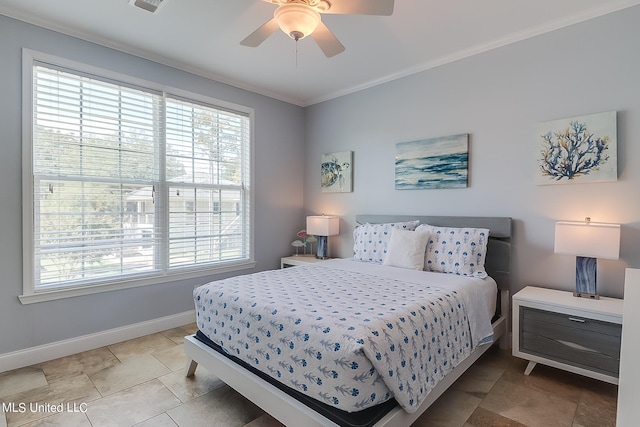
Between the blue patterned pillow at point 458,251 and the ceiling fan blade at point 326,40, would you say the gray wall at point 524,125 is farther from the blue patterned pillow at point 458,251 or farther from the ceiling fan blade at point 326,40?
the ceiling fan blade at point 326,40

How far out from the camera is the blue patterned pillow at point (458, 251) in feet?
8.96

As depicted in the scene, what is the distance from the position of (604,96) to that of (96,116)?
412 centimetres

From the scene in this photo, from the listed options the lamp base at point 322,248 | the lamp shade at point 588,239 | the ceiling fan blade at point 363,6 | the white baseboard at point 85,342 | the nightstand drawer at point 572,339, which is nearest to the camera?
the ceiling fan blade at point 363,6

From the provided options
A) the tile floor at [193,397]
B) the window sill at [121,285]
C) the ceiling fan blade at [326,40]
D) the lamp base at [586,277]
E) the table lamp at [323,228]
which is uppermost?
the ceiling fan blade at [326,40]

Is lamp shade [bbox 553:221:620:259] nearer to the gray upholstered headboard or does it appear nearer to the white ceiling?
the gray upholstered headboard

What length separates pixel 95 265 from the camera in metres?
2.91

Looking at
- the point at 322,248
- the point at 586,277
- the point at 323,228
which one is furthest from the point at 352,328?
the point at 322,248

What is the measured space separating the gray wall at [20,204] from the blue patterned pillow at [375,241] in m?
1.39

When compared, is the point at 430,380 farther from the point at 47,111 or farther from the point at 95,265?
the point at 47,111

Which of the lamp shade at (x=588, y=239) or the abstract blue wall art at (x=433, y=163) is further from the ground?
the abstract blue wall art at (x=433, y=163)

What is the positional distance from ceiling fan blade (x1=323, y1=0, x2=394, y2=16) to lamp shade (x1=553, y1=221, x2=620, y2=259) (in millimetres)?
1964

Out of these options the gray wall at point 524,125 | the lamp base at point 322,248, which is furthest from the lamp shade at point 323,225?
the gray wall at point 524,125

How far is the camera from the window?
8.70 feet

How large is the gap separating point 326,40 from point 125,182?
88.7 inches
